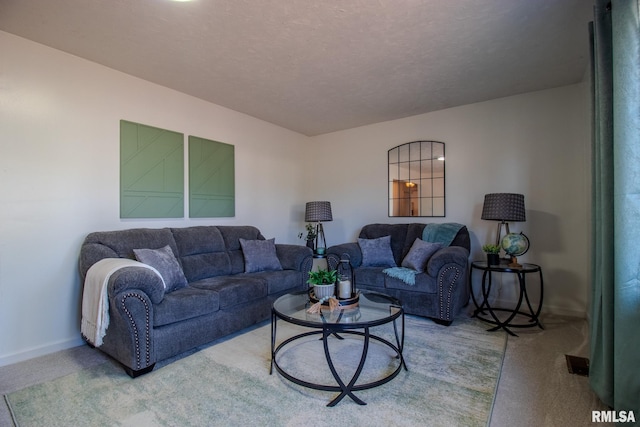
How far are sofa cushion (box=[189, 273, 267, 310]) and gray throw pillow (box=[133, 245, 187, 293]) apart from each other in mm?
178

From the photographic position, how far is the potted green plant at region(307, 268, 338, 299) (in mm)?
2287

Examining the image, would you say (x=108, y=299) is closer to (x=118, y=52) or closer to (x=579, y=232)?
(x=118, y=52)

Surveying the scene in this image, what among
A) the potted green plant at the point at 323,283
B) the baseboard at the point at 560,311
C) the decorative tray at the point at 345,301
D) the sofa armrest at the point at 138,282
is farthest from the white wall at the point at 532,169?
the sofa armrest at the point at 138,282

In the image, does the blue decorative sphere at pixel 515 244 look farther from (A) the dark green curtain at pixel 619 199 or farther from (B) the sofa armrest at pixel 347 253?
(B) the sofa armrest at pixel 347 253

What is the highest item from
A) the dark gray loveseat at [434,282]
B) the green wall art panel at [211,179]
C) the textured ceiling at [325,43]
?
the textured ceiling at [325,43]

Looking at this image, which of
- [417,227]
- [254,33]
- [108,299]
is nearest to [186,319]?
[108,299]

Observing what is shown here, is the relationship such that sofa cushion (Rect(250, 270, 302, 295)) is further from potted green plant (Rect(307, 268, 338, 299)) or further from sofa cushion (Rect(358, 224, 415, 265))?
sofa cushion (Rect(358, 224, 415, 265))

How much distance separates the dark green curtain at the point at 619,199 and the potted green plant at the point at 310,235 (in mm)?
3514

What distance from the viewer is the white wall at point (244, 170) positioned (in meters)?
2.47

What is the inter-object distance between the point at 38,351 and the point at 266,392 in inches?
80.9

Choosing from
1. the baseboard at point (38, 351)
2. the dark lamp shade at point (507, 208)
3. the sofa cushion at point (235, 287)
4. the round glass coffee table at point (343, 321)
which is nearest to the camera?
the round glass coffee table at point (343, 321)

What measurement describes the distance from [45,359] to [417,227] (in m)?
3.95

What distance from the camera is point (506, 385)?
201 cm

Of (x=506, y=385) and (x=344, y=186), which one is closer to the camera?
(x=506, y=385)
